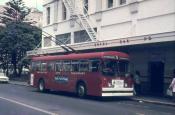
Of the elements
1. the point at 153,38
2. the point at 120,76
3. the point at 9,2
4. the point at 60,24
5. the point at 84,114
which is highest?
the point at 9,2

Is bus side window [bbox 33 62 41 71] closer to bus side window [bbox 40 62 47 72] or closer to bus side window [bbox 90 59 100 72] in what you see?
bus side window [bbox 40 62 47 72]

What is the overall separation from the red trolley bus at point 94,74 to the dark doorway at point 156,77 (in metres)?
5.01

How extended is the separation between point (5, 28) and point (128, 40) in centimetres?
3397

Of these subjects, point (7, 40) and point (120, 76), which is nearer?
point (120, 76)

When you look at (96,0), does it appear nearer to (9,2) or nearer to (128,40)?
(128,40)

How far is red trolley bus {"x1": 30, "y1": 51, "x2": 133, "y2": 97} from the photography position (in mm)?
21859

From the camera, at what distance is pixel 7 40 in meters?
52.8

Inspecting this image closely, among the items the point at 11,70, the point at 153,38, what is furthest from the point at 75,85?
the point at 11,70

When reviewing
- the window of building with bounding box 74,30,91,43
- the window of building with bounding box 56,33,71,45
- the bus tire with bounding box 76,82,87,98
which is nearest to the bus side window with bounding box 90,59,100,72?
the bus tire with bounding box 76,82,87,98

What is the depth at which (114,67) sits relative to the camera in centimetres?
2223

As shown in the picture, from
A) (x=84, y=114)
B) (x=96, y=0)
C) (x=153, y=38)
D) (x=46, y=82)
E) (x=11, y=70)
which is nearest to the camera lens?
(x=84, y=114)

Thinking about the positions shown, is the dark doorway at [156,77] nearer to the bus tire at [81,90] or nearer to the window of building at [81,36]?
the bus tire at [81,90]

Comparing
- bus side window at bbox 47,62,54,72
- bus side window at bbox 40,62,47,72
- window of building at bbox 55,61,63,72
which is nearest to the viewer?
window of building at bbox 55,61,63,72

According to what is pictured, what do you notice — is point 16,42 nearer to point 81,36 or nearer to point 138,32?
point 81,36
